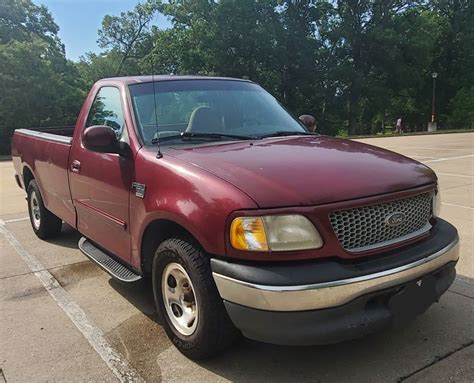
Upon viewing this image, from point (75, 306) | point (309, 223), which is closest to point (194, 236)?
point (309, 223)

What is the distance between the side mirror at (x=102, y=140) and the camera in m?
3.49

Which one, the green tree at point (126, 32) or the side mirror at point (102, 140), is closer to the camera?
the side mirror at point (102, 140)

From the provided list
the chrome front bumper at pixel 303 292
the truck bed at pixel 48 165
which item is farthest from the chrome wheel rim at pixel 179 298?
the truck bed at pixel 48 165

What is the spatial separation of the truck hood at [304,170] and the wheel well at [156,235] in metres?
0.43

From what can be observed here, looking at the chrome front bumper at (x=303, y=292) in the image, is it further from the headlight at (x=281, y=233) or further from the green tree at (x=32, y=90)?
the green tree at (x=32, y=90)

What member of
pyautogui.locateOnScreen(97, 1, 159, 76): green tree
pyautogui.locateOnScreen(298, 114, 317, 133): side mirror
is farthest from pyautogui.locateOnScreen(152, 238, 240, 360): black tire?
pyautogui.locateOnScreen(97, 1, 159, 76): green tree

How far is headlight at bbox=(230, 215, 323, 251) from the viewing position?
257 centimetres

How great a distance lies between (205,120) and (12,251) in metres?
3.22

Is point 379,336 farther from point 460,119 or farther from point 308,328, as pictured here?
point 460,119

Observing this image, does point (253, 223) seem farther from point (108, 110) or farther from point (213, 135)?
point (108, 110)

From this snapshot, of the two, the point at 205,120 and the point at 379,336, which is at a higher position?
the point at 205,120

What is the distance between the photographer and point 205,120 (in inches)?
151

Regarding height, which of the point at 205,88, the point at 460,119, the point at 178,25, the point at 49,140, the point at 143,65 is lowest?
the point at 460,119

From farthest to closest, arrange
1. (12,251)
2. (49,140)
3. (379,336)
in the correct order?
1. (12,251)
2. (49,140)
3. (379,336)
